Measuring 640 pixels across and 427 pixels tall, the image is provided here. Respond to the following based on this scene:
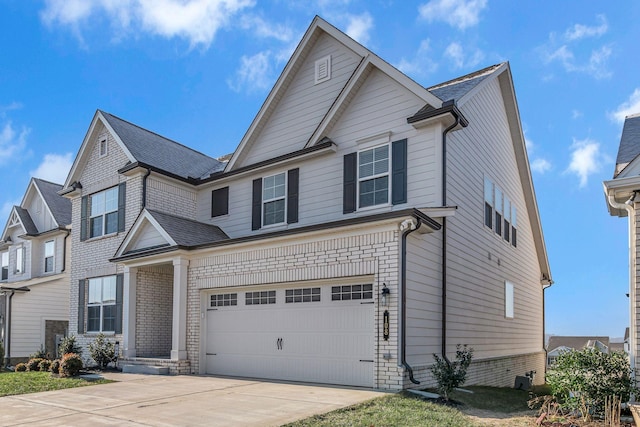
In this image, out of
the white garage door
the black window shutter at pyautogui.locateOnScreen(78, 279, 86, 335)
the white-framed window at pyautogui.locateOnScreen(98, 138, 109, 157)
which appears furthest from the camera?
the white-framed window at pyautogui.locateOnScreen(98, 138, 109, 157)

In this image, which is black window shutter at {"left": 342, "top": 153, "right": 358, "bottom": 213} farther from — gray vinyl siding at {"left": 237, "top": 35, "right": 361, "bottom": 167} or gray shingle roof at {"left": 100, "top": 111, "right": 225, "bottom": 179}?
gray shingle roof at {"left": 100, "top": 111, "right": 225, "bottom": 179}

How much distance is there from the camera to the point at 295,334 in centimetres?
1251

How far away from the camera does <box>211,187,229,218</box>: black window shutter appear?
17.5 metres

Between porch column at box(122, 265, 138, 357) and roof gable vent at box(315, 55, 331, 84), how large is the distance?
7.96 metres

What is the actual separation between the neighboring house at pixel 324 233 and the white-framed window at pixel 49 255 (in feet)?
20.2

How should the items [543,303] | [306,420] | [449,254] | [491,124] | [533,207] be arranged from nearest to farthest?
[306,420], [449,254], [491,124], [533,207], [543,303]

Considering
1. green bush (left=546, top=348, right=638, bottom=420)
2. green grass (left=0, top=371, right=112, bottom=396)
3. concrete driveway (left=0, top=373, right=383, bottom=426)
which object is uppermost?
green bush (left=546, top=348, right=638, bottom=420)

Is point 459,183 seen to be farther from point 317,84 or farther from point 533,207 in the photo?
point 533,207

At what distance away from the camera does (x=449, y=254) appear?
13.5 m

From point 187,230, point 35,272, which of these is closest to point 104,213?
point 187,230

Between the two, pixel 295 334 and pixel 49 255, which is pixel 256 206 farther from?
pixel 49 255

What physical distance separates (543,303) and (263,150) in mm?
15146

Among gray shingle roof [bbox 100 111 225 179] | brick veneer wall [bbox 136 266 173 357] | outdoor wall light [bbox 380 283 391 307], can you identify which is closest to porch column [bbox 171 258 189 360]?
brick veneer wall [bbox 136 266 173 357]

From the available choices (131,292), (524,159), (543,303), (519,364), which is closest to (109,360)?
(131,292)
